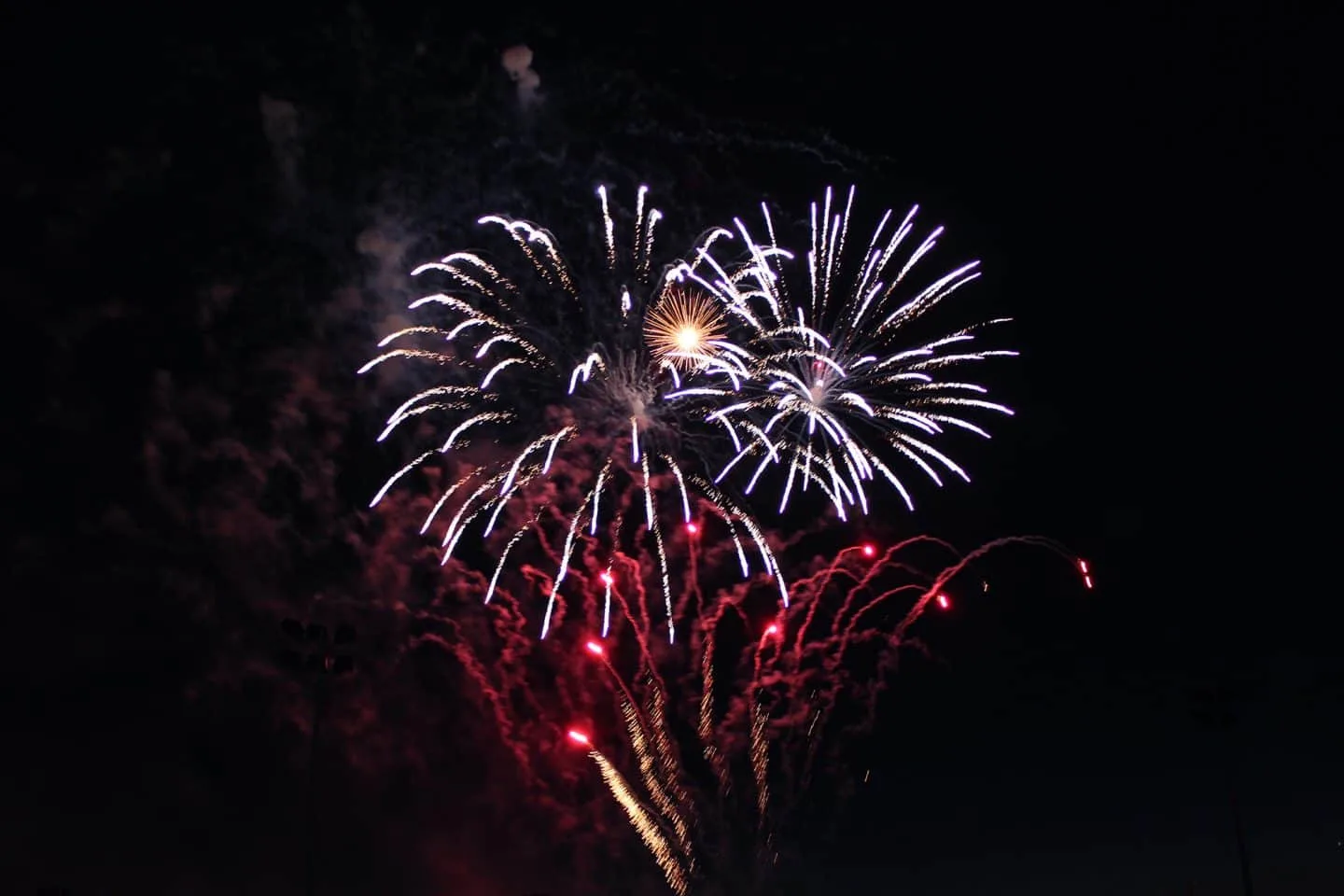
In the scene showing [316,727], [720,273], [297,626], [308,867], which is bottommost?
[308,867]

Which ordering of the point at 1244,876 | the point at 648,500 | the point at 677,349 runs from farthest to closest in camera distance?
→ the point at 1244,876 → the point at 648,500 → the point at 677,349

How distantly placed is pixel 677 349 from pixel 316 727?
10822 millimetres

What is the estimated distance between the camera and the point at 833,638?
26047 mm

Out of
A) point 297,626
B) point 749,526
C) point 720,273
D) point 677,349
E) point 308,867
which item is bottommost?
point 308,867

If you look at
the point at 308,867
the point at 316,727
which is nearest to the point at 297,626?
the point at 316,727

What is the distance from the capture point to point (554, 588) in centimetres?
2500

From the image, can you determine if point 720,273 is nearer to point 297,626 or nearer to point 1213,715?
point 297,626

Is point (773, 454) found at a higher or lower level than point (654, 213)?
lower

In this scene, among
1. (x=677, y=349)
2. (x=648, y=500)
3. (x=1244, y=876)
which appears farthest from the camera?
(x=1244, y=876)

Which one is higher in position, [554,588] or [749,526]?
[749,526]

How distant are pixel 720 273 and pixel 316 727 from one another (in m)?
12.5

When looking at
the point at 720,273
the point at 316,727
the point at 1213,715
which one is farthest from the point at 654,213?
the point at 1213,715

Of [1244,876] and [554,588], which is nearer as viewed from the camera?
[554,588]

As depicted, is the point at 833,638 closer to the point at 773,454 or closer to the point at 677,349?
the point at 773,454
